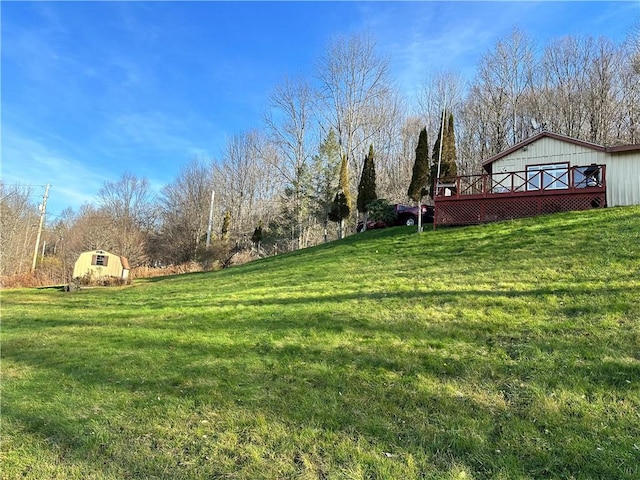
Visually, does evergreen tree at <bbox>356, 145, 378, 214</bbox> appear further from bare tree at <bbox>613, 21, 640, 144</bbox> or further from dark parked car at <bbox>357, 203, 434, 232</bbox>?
bare tree at <bbox>613, 21, 640, 144</bbox>

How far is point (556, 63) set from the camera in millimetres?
31922

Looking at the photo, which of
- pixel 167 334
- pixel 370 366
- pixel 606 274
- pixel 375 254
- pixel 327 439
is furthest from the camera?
pixel 375 254

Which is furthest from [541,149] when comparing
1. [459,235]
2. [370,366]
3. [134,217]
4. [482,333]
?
[134,217]

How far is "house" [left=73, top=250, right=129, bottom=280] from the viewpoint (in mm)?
21531

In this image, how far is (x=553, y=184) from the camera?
54.3 feet

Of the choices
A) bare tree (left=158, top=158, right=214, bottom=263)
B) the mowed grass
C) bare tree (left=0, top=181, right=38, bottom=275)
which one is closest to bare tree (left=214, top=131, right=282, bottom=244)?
bare tree (left=158, top=158, right=214, bottom=263)

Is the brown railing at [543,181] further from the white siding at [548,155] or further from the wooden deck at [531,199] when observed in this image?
the white siding at [548,155]

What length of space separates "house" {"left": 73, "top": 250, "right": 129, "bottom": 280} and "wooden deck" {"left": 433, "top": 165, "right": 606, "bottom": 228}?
1752 centimetres

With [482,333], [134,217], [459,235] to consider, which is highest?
[134,217]

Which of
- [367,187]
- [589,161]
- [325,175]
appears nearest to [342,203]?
[367,187]

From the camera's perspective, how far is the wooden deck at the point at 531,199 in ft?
47.9

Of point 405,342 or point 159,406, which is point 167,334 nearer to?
point 159,406

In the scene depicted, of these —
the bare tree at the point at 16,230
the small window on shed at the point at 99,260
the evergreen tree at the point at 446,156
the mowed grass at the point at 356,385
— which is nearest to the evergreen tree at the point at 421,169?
the evergreen tree at the point at 446,156

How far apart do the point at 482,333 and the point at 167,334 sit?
16.7ft
